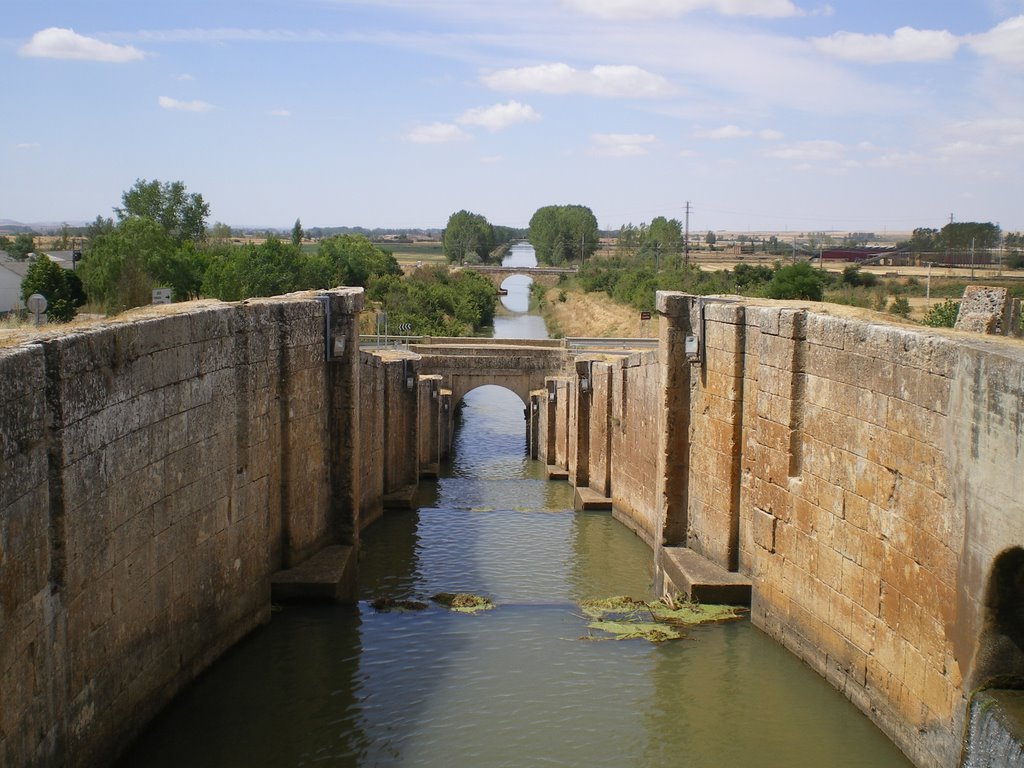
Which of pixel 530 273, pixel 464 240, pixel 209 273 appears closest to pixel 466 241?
pixel 464 240

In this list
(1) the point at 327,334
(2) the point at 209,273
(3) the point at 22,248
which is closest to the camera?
(1) the point at 327,334

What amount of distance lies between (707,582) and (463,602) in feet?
9.73

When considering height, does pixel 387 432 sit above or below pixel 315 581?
above

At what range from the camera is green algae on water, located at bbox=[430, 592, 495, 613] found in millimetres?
12405

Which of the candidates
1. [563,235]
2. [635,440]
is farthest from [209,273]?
[563,235]

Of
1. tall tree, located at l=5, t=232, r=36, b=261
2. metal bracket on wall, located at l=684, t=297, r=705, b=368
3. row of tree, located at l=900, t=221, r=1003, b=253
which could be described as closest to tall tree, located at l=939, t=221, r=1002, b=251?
row of tree, located at l=900, t=221, r=1003, b=253

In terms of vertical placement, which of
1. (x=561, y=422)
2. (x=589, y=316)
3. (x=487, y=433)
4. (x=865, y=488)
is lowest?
(x=487, y=433)

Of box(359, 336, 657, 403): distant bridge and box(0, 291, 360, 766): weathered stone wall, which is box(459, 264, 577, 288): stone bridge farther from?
box(0, 291, 360, 766): weathered stone wall

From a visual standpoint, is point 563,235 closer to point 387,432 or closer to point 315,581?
point 387,432

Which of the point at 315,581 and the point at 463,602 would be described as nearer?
the point at 315,581

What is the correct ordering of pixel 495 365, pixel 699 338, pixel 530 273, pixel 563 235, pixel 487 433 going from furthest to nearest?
1. pixel 563 235
2. pixel 530 273
3. pixel 487 433
4. pixel 495 365
5. pixel 699 338

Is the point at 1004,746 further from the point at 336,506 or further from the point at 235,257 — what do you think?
Result: the point at 235,257

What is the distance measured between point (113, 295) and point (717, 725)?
27.9m

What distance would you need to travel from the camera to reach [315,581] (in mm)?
11664
